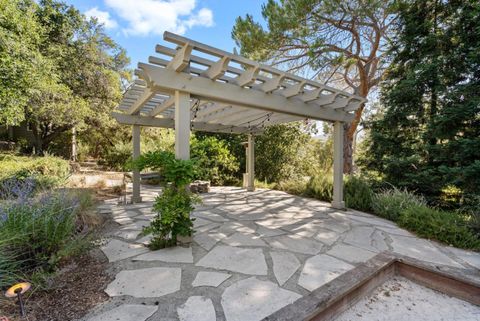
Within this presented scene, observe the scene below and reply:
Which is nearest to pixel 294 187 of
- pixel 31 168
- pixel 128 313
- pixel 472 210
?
pixel 472 210

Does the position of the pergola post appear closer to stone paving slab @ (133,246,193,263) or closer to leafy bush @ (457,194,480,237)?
leafy bush @ (457,194,480,237)

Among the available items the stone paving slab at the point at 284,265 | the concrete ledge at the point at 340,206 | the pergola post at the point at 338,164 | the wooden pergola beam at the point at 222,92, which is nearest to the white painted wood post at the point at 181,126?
the wooden pergola beam at the point at 222,92

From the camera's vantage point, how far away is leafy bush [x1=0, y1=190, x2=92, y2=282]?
6.46ft

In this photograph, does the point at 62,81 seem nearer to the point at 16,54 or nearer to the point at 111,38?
the point at 111,38

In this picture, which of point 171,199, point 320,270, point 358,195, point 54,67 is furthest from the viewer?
point 54,67

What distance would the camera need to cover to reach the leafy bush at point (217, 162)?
7964 mm

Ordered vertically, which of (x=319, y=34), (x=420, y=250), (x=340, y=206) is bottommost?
(x=420, y=250)

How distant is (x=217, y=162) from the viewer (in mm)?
8305

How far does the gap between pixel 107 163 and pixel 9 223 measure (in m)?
10.4

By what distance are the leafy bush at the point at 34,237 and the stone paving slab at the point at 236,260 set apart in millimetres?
1309

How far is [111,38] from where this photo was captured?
915cm

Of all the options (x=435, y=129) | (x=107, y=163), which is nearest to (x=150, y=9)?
(x=435, y=129)

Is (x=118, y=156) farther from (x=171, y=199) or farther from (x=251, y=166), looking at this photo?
(x=171, y=199)

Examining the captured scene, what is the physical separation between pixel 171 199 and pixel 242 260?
1.04 meters
